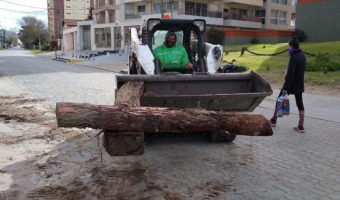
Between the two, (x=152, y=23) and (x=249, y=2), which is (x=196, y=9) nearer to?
(x=249, y=2)

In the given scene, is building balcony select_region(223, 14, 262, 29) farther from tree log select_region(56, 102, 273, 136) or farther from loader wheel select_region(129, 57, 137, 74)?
tree log select_region(56, 102, 273, 136)

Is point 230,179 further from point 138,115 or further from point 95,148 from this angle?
point 95,148

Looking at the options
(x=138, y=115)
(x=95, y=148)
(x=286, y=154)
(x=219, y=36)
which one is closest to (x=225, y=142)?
(x=286, y=154)

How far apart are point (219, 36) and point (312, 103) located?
29.5 m

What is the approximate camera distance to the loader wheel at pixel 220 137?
679cm

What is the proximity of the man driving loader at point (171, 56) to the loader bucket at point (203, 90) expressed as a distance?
124cm

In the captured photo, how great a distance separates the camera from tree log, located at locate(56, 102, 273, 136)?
3875mm

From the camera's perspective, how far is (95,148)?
6.43 metres

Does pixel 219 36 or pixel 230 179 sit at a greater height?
pixel 219 36

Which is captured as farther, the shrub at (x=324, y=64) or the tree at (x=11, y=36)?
the tree at (x=11, y=36)

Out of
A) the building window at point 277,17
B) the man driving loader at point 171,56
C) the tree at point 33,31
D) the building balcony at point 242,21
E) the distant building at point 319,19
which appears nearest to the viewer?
the man driving loader at point 171,56

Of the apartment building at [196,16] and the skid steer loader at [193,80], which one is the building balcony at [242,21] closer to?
the apartment building at [196,16]

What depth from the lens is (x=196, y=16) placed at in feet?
147

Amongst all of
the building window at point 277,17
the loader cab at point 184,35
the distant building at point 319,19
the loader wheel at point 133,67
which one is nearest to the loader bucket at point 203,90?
the loader cab at point 184,35
